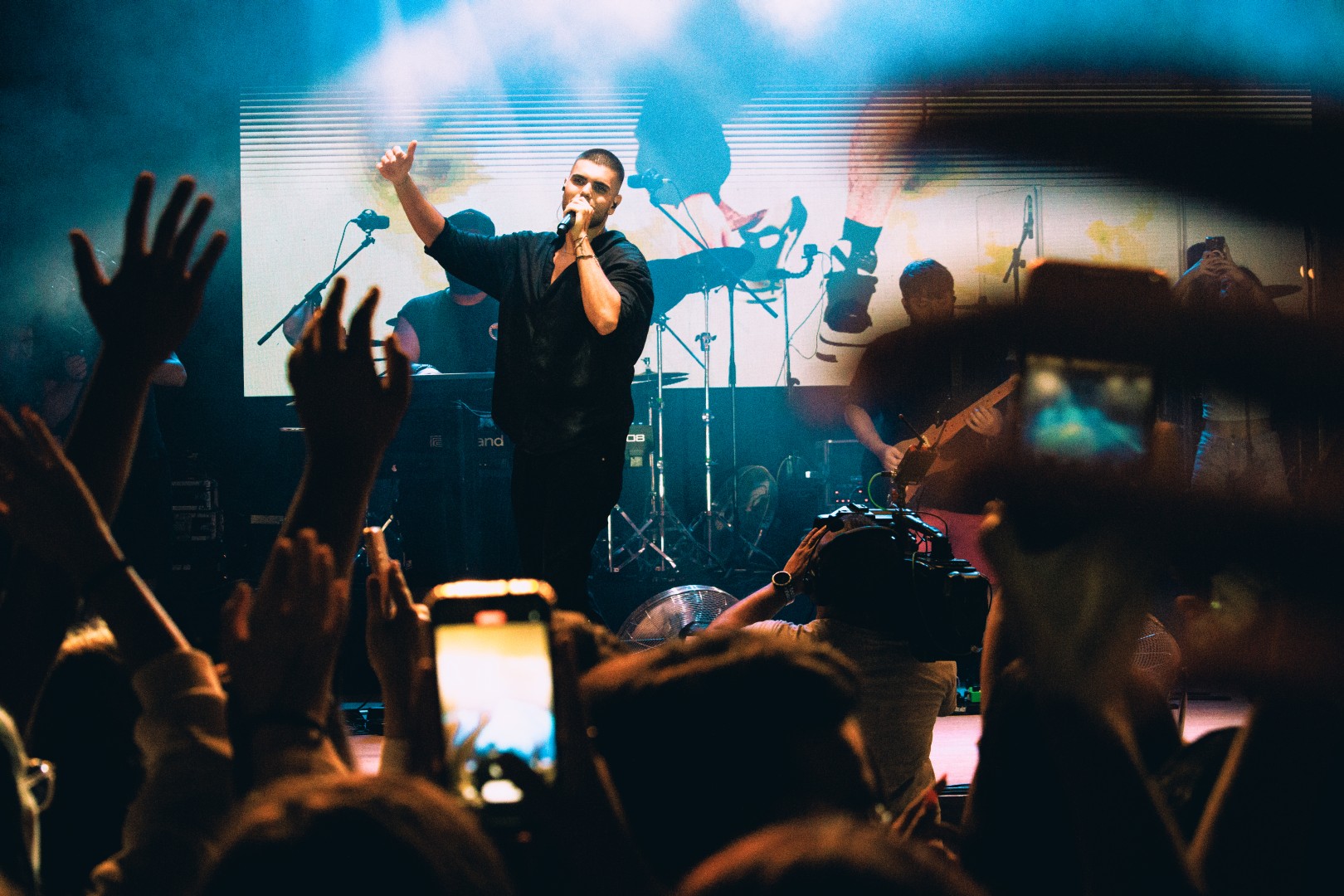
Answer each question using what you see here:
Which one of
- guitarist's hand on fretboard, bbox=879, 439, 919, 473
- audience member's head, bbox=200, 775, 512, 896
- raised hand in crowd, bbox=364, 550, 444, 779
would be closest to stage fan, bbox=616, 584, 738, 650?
guitarist's hand on fretboard, bbox=879, 439, 919, 473

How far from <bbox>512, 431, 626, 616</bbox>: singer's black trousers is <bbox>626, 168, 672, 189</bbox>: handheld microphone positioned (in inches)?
109

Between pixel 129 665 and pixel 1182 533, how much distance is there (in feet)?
2.54

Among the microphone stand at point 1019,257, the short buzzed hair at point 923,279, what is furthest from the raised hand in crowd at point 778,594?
the microphone stand at point 1019,257

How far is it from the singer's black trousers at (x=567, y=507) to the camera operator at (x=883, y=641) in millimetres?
941

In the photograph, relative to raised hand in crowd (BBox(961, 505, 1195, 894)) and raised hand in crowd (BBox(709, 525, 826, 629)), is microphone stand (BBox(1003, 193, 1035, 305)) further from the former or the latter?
raised hand in crowd (BBox(961, 505, 1195, 894))

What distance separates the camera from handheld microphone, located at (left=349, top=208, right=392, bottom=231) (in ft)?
17.1

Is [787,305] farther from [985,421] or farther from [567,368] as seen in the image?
[567,368]

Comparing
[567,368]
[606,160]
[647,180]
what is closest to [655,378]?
[647,180]

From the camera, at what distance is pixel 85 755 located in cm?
121

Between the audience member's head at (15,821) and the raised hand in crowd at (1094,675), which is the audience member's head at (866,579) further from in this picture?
the audience member's head at (15,821)

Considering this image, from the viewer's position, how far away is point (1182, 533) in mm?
763

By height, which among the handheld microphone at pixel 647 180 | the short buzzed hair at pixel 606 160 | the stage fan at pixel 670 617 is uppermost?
the handheld microphone at pixel 647 180

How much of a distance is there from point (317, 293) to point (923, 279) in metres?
2.83

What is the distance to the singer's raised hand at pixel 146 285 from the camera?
105 centimetres
